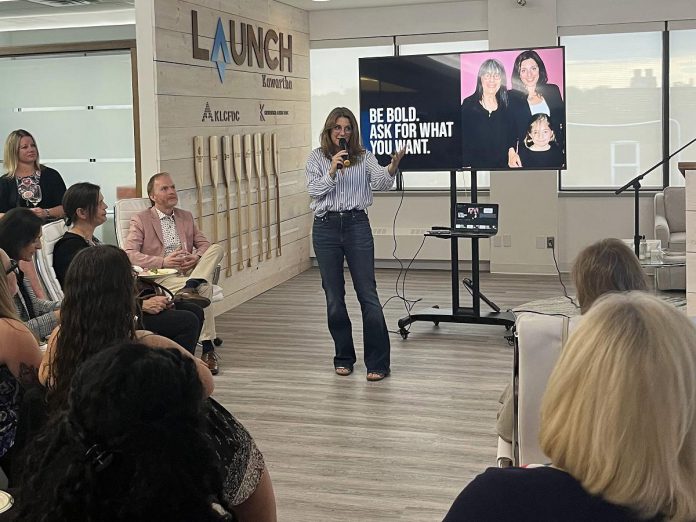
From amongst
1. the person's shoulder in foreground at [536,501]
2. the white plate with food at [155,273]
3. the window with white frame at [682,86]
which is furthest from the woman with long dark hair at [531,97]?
the person's shoulder in foreground at [536,501]

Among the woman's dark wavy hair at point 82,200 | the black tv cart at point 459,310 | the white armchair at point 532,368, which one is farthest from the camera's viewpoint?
the black tv cart at point 459,310

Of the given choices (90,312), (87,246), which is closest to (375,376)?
(87,246)

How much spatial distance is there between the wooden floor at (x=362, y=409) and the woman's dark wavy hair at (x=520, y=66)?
1791 millimetres

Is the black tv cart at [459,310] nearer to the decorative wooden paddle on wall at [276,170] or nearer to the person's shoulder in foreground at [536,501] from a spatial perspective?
the decorative wooden paddle on wall at [276,170]

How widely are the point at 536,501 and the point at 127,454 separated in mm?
634

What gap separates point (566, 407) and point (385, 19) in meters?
8.95

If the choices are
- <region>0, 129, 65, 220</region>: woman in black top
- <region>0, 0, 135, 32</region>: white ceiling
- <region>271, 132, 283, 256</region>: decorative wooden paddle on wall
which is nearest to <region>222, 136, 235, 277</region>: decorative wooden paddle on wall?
<region>271, 132, 283, 256</region>: decorative wooden paddle on wall

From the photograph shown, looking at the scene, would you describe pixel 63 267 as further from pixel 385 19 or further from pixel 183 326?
pixel 385 19

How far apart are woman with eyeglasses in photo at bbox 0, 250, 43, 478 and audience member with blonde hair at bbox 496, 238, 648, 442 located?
154 centimetres

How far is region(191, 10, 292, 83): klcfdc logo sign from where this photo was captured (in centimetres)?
764

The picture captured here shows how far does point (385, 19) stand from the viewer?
395 inches

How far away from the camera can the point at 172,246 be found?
20.9ft

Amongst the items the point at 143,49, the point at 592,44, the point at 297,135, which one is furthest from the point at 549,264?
the point at 143,49

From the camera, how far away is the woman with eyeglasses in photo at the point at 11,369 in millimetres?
3096
